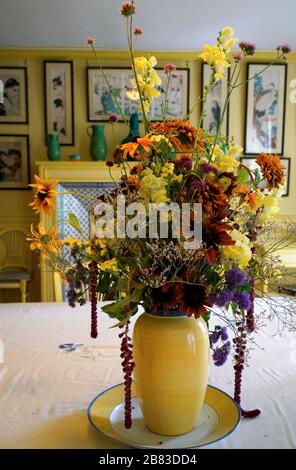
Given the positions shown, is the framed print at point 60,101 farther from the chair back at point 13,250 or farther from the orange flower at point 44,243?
the orange flower at point 44,243

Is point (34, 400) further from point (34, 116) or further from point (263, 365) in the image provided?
point (34, 116)

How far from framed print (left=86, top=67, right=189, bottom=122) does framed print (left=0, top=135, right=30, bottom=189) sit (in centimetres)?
65

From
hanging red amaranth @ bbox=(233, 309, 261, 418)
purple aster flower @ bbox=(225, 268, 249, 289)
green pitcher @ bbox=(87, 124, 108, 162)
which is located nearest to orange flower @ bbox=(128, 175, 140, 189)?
purple aster flower @ bbox=(225, 268, 249, 289)

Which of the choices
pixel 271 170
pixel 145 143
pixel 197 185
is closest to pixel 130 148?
pixel 145 143

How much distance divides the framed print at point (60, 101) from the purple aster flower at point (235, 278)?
324cm

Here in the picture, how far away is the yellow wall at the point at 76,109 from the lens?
365 centimetres

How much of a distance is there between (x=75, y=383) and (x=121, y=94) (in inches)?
121

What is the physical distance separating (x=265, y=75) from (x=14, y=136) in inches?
89.7

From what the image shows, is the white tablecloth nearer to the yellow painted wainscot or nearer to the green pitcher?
the yellow painted wainscot

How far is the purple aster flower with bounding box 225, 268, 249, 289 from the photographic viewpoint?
75 cm

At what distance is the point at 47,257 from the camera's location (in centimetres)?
92

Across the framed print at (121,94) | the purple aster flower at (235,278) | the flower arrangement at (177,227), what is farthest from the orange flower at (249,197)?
the framed print at (121,94)

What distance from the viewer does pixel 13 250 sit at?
3807 millimetres

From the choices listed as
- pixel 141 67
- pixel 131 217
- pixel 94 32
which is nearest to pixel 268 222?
pixel 131 217
